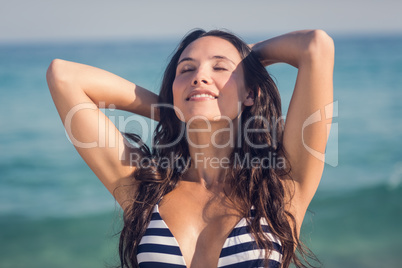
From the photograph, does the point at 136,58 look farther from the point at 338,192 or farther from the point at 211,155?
A: the point at 211,155

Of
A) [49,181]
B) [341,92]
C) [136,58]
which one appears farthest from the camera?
[136,58]

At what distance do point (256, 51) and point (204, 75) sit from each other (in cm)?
42

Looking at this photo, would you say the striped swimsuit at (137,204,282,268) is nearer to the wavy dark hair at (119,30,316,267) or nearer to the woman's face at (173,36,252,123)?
the wavy dark hair at (119,30,316,267)

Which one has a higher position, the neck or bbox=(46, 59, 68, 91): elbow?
bbox=(46, 59, 68, 91): elbow

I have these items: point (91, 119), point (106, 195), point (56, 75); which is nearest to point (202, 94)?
point (91, 119)

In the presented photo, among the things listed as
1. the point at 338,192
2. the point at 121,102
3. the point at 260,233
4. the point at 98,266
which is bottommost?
the point at 98,266

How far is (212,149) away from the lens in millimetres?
2934

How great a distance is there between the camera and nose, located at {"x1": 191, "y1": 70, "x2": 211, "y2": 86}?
2.72 meters

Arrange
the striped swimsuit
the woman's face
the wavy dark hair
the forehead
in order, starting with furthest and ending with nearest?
the forehead
the woman's face
the wavy dark hair
the striped swimsuit

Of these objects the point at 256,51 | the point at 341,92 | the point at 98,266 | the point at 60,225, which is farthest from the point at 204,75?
the point at 341,92

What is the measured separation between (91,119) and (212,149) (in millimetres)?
743

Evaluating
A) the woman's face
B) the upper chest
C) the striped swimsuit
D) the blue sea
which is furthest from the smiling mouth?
the blue sea

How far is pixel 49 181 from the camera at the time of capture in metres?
10.1

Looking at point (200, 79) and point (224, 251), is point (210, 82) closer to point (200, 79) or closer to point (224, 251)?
point (200, 79)
